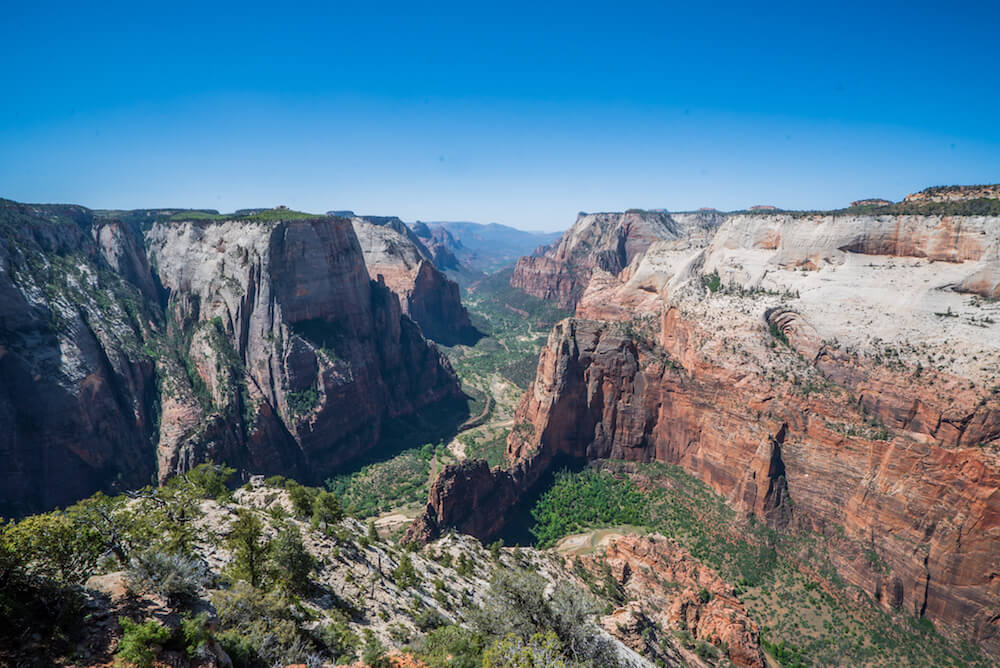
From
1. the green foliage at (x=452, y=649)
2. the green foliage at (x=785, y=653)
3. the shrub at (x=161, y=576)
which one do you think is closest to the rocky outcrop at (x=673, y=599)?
the green foliage at (x=785, y=653)

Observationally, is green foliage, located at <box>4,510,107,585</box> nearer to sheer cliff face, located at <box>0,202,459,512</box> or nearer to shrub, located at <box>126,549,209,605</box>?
shrub, located at <box>126,549,209,605</box>

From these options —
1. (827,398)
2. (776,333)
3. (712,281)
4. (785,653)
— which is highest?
(712,281)

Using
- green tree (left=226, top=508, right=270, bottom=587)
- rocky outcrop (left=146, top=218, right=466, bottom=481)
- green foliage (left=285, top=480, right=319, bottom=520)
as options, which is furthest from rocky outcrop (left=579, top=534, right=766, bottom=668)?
rocky outcrop (left=146, top=218, right=466, bottom=481)

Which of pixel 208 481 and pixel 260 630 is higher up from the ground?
pixel 260 630

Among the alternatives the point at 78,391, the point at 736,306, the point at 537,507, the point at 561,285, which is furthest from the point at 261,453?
the point at 561,285

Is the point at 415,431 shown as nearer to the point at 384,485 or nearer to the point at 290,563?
the point at 384,485

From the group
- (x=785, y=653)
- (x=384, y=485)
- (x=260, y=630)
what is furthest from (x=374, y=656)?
(x=384, y=485)

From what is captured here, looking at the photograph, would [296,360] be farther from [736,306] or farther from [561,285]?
[561,285]
